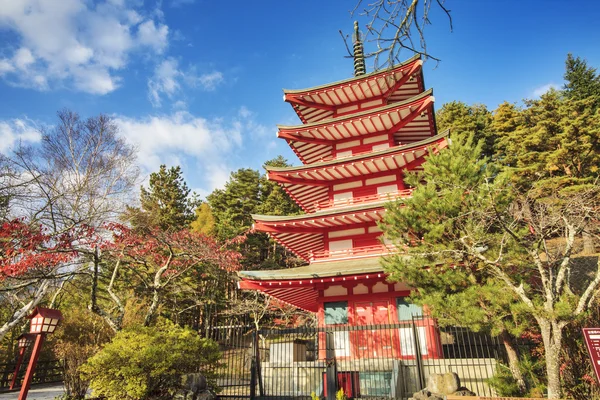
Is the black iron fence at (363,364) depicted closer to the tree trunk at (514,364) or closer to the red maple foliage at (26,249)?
the tree trunk at (514,364)

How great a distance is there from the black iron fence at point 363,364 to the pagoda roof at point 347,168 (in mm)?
6279

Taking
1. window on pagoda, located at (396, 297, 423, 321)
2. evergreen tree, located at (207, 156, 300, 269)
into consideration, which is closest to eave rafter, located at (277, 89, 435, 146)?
window on pagoda, located at (396, 297, 423, 321)

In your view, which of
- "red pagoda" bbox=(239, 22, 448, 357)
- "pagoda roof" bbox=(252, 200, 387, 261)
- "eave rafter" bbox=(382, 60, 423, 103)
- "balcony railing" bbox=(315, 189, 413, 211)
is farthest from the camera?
"eave rafter" bbox=(382, 60, 423, 103)

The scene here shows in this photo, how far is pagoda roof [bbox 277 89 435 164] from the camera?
573 inches

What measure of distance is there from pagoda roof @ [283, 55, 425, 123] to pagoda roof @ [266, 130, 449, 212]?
3668 millimetres

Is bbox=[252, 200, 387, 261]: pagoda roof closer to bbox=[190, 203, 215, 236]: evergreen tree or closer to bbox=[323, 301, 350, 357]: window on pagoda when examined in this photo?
bbox=[323, 301, 350, 357]: window on pagoda

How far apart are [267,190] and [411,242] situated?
3025 cm

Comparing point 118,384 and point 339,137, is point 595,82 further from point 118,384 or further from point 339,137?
point 118,384

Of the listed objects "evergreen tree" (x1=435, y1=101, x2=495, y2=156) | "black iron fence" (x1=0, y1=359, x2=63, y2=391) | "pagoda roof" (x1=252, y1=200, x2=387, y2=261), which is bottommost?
"black iron fence" (x1=0, y1=359, x2=63, y2=391)

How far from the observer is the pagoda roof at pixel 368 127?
1455cm

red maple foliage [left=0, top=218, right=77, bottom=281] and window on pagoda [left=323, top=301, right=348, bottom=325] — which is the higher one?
red maple foliage [left=0, top=218, right=77, bottom=281]

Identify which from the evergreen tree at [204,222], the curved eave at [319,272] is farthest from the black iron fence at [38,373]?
the evergreen tree at [204,222]

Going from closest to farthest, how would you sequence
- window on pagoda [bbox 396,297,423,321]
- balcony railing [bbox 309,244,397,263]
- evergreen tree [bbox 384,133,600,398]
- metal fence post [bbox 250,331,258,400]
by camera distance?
evergreen tree [bbox 384,133,600,398] < metal fence post [bbox 250,331,258,400] < window on pagoda [bbox 396,297,423,321] < balcony railing [bbox 309,244,397,263]

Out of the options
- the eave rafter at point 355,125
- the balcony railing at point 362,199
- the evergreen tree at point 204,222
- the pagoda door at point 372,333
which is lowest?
the pagoda door at point 372,333
